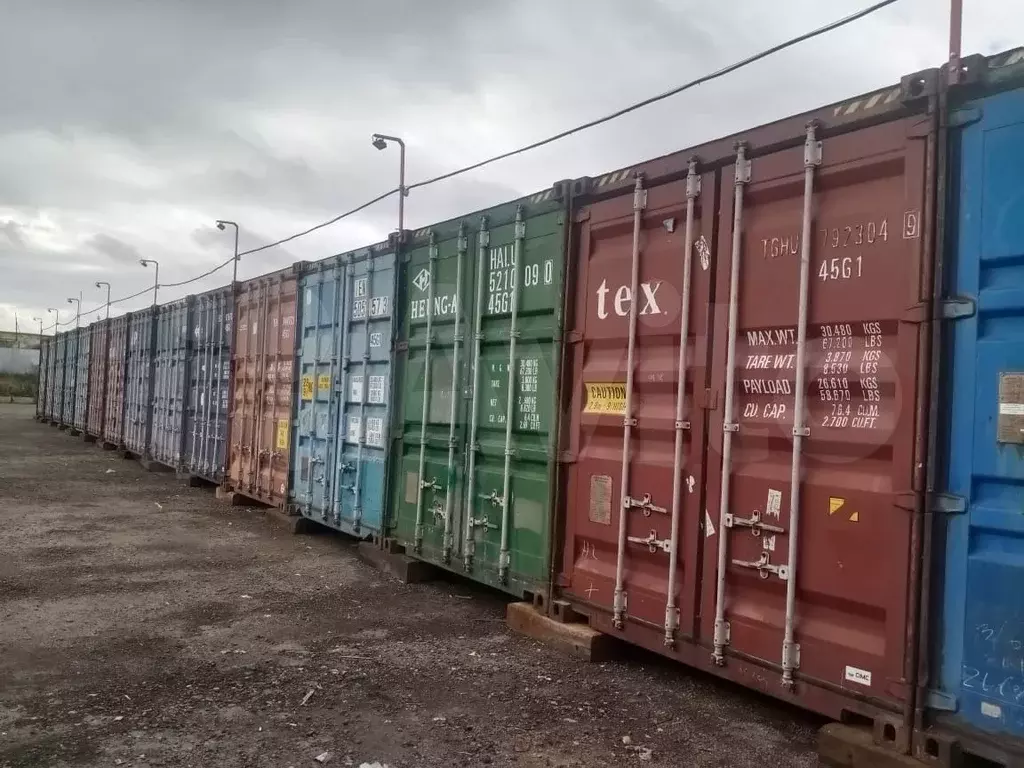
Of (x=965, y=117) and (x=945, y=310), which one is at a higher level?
(x=965, y=117)

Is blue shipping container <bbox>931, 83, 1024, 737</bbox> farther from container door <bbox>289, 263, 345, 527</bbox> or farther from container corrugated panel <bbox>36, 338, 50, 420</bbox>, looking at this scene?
container corrugated panel <bbox>36, 338, 50, 420</bbox>

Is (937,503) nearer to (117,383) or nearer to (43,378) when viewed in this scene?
(117,383)

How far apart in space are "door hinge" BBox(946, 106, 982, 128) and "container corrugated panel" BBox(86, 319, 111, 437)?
71.5ft

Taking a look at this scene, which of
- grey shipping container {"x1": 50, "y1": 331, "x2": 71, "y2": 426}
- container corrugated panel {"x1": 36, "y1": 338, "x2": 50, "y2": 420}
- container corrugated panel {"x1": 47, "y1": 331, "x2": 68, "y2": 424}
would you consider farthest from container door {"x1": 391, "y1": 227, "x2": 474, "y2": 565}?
container corrugated panel {"x1": 36, "y1": 338, "x2": 50, "y2": 420}

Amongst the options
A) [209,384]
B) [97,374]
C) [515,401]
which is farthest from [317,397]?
[97,374]

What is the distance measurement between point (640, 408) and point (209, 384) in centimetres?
1001

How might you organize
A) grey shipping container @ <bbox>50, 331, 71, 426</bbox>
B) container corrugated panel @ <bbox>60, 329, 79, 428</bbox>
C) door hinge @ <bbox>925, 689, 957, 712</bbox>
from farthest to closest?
1. grey shipping container @ <bbox>50, 331, 71, 426</bbox>
2. container corrugated panel @ <bbox>60, 329, 79, 428</bbox>
3. door hinge @ <bbox>925, 689, 957, 712</bbox>

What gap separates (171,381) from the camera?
15562mm

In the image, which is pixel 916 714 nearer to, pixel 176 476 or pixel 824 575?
pixel 824 575

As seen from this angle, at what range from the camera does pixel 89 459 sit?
1883 centimetres

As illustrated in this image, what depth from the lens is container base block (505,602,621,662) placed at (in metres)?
5.32

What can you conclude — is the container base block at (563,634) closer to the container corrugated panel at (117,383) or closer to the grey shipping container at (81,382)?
the container corrugated panel at (117,383)

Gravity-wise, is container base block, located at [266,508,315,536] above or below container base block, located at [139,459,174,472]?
above

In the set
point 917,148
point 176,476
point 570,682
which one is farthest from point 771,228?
point 176,476
